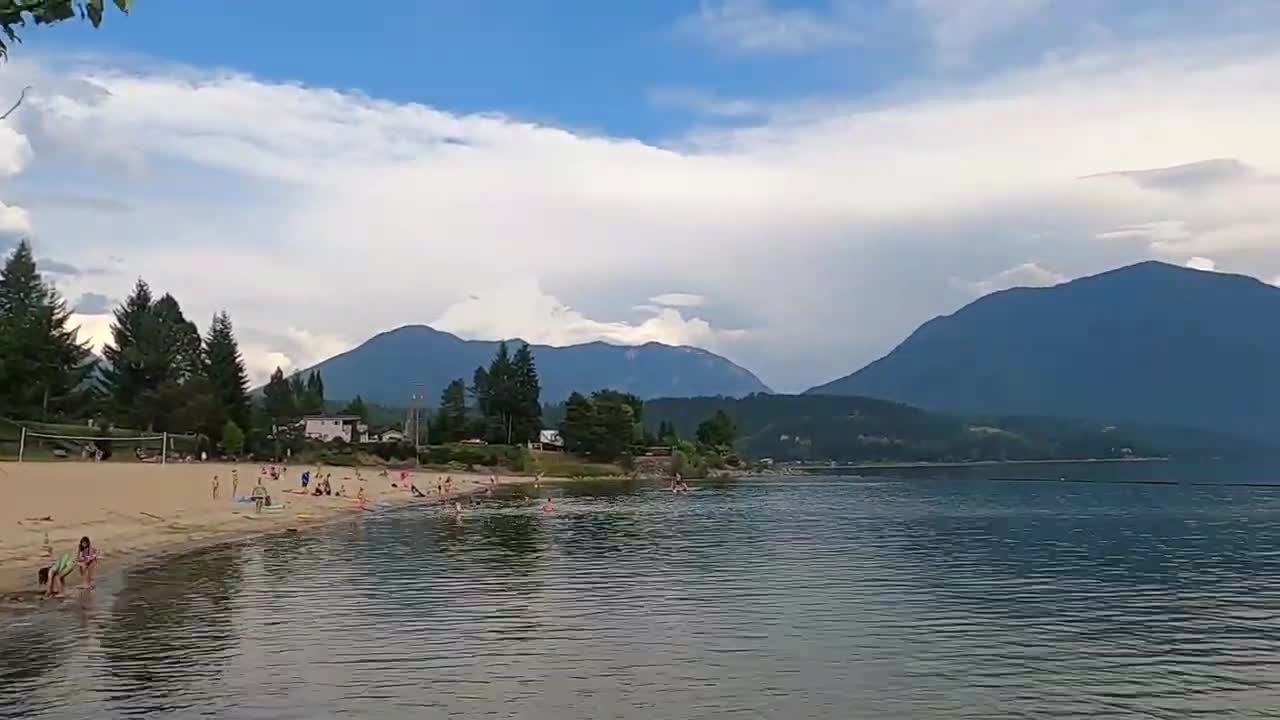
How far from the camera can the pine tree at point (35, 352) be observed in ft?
299

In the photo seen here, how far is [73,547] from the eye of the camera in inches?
1459

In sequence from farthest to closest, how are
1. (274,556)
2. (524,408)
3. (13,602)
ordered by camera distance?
(524,408) → (274,556) → (13,602)

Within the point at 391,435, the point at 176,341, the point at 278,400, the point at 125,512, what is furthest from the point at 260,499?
the point at 391,435

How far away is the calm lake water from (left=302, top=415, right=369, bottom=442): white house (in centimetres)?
11981

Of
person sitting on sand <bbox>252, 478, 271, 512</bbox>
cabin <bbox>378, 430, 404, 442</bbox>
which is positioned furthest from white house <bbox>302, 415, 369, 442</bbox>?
person sitting on sand <bbox>252, 478, 271, 512</bbox>

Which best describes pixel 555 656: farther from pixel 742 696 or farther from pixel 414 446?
pixel 414 446

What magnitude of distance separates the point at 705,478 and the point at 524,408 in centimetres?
3558

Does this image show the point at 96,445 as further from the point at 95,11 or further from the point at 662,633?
the point at 95,11

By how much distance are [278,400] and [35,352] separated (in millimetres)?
58427

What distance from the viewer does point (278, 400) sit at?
151750 millimetres

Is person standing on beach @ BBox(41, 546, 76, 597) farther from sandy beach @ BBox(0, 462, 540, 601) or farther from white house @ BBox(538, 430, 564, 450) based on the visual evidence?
white house @ BBox(538, 430, 564, 450)

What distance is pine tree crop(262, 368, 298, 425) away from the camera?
484 feet

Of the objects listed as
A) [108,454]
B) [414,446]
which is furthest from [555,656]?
[414,446]

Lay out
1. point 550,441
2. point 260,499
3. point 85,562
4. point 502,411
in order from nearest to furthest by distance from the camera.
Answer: point 85,562 < point 260,499 < point 502,411 < point 550,441
